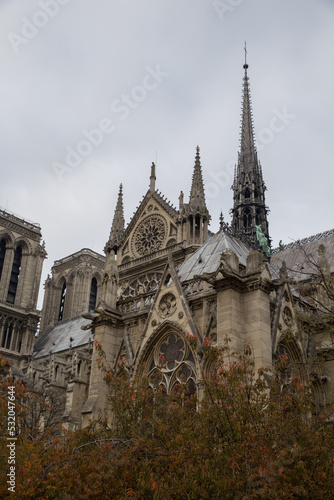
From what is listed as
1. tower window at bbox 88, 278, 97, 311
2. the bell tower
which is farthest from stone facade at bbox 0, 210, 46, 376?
the bell tower

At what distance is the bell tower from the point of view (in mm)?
55919

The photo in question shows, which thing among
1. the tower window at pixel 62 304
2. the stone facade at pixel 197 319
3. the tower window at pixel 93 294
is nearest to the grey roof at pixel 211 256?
the stone facade at pixel 197 319

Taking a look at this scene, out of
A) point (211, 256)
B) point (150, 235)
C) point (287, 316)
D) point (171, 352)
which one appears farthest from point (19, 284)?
point (287, 316)

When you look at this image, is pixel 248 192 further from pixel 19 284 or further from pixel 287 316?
pixel 287 316

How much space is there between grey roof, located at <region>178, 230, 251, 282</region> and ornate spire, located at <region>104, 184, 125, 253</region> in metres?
22.3

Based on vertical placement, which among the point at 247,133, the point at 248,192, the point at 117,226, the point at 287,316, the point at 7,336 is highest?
the point at 247,133

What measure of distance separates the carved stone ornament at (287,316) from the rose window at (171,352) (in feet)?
11.6

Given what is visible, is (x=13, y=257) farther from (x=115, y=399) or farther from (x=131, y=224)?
(x=115, y=399)

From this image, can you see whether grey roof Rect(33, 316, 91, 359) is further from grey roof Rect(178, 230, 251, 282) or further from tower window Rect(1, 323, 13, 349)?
grey roof Rect(178, 230, 251, 282)

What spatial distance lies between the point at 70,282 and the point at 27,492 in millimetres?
64310

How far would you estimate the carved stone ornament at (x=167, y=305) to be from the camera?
1884 cm

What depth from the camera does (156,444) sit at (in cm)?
1250

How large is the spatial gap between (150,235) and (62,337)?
22.1 m

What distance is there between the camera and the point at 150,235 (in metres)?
44.6
